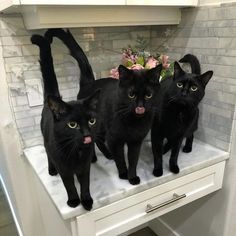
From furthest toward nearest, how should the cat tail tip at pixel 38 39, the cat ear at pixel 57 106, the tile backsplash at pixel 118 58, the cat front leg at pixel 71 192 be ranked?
the tile backsplash at pixel 118 58, the cat tail tip at pixel 38 39, the cat front leg at pixel 71 192, the cat ear at pixel 57 106

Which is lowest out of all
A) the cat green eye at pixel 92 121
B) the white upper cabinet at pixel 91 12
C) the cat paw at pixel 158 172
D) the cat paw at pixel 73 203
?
the cat paw at pixel 158 172

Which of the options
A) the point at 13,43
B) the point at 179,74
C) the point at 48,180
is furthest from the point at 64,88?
the point at 179,74

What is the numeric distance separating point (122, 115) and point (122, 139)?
3.3 inches

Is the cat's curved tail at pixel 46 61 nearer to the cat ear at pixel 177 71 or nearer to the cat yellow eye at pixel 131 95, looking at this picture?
the cat yellow eye at pixel 131 95

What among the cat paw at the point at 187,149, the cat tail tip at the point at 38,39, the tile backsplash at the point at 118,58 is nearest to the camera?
the cat tail tip at the point at 38,39

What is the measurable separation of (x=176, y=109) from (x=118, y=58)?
468 mm

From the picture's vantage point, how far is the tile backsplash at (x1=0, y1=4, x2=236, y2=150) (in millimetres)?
949

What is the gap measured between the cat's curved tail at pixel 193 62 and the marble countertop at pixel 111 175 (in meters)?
0.31

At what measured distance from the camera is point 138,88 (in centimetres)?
70

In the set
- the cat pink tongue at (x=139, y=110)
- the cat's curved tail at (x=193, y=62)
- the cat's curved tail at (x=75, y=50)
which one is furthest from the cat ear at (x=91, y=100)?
the cat's curved tail at (x=193, y=62)

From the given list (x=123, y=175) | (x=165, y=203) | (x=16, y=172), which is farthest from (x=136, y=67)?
(x=16, y=172)

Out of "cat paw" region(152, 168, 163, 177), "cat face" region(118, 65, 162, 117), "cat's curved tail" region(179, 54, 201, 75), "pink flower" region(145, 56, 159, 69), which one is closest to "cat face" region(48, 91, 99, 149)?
"cat face" region(118, 65, 162, 117)

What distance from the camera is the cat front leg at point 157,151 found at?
89 centimetres

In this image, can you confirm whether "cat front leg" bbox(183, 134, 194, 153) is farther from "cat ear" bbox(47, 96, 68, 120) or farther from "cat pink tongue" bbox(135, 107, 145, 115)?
"cat ear" bbox(47, 96, 68, 120)
